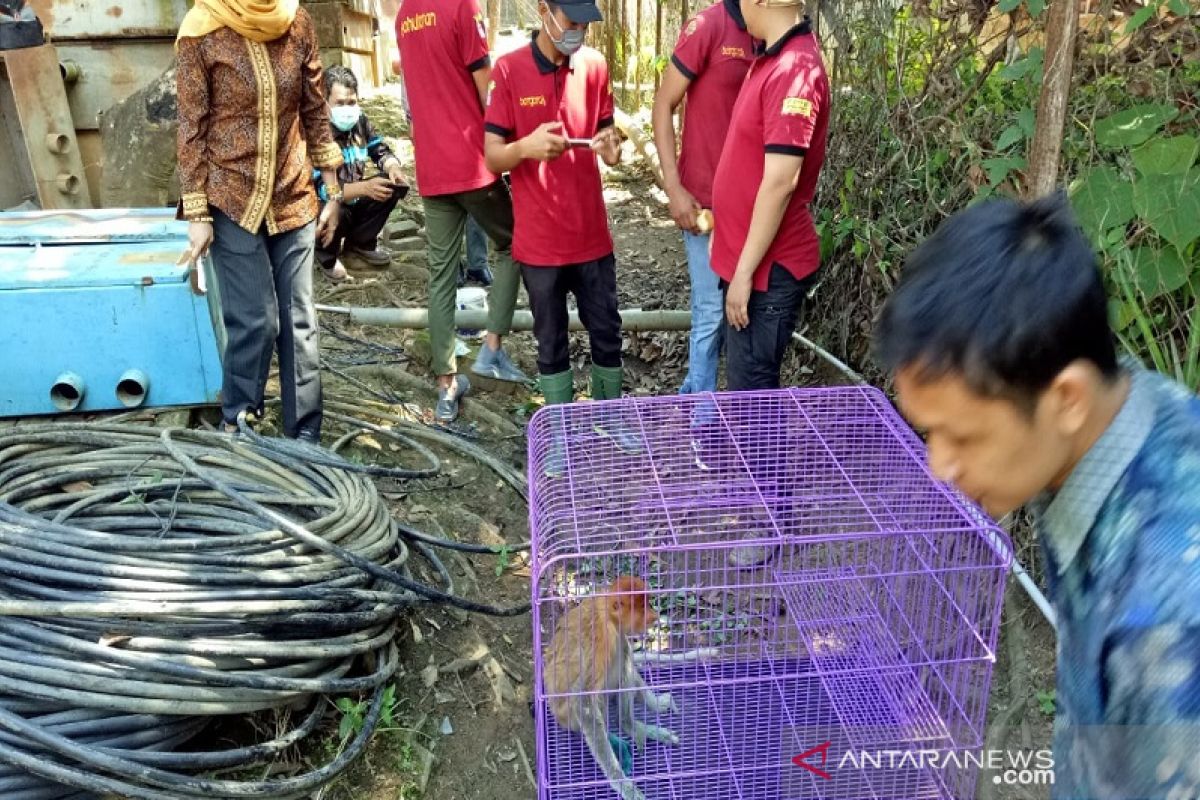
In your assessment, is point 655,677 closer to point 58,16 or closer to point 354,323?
point 354,323

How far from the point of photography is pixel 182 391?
4043mm

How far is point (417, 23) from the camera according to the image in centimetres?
458

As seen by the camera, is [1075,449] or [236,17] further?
[236,17]

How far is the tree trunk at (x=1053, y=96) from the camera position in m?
2.81

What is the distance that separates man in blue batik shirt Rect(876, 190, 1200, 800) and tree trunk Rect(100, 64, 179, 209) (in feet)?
18.9

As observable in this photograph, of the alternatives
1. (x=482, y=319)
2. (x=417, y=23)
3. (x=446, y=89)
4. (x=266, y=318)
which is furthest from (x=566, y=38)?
(x=482, y=319)

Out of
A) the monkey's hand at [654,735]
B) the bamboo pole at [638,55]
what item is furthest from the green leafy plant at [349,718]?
the bamboo pole at [638,55]

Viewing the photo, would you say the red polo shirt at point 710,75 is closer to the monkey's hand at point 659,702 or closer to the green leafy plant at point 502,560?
the green leafy plant at point 502,560

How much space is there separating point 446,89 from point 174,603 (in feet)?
9.78

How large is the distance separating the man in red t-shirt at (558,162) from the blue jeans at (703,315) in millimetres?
396

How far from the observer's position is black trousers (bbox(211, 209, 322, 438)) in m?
3.72

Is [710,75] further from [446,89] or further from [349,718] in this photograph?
[349,718]

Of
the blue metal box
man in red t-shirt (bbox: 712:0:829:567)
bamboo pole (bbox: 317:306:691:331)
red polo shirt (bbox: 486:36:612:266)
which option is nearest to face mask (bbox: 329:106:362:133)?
bamboo pole (bbox: 317:306:691:331)

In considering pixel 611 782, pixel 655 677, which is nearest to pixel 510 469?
pixel 655 677
